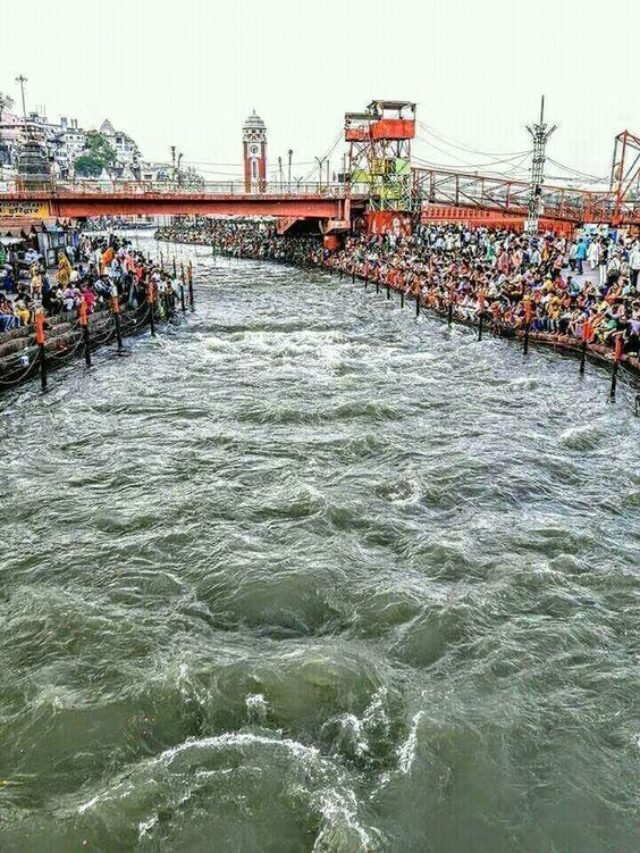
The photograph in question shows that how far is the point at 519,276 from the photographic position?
29.9 meters

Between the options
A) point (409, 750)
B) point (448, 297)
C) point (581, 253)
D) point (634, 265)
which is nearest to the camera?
point (409, 750)

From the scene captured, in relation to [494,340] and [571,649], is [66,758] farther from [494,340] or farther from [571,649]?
[494,340]

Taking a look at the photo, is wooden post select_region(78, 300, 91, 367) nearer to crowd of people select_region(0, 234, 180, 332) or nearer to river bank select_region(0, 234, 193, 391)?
river bank select_region(0, 234, 193, 391)

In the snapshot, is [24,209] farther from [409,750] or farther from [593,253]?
[409,750]

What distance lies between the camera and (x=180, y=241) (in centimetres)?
10038

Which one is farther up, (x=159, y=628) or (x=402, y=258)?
(x=402, y=258)

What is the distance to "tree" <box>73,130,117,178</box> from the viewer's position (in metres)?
143

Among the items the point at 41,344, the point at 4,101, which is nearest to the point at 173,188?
the point at 41,344

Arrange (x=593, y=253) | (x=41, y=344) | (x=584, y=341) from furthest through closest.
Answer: (x=593, y=253), (x=584, y=341), (x=41, y=344)

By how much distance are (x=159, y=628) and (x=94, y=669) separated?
3.47 feet

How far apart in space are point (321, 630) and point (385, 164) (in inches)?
2151

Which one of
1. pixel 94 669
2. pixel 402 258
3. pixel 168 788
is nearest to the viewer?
pixel 168 788

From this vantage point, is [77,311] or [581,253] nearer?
[77,311]

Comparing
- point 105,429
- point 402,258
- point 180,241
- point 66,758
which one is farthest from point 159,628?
point 180,241
